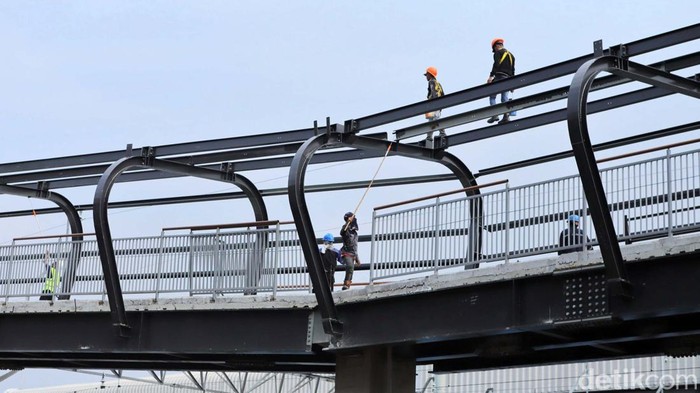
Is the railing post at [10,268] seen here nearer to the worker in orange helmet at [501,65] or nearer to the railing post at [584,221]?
the worker in orange helmet at [501,65]

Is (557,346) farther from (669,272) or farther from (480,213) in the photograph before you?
(669,272)

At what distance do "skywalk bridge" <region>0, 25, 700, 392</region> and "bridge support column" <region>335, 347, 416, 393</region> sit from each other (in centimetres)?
4

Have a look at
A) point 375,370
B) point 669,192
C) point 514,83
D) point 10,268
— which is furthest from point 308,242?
point 10,268

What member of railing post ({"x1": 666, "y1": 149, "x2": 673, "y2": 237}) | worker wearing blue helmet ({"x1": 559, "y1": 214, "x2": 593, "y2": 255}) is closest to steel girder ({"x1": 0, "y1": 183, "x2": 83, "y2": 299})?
worker wearing blue helmet ({"x1": 559, "y1": 214, "x2": 593, "y2": 255})

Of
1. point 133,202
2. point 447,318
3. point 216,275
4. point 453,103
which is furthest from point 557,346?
point 133,202

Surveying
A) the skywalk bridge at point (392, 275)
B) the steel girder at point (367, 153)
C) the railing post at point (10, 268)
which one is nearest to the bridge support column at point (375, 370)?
the skywalk bridge at point (392, 275)

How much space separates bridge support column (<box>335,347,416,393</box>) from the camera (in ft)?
79.9

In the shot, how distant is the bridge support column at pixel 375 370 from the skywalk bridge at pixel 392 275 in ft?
0.12

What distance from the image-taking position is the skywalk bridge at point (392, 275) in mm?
19078

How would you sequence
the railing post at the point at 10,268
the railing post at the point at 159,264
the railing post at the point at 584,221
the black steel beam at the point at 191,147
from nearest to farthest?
the railing post at the point at 584,221 → the railing post at the point at 159,264 → the black steel beam at the point at 191,147 → the railing post at the point at 10,268

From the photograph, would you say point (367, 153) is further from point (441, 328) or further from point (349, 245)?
point (441, 328)

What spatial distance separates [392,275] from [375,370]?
7.91 feet

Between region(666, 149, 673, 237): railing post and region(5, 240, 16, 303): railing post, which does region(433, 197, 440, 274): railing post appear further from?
Result: region(5, 240, 16, 303): railing post

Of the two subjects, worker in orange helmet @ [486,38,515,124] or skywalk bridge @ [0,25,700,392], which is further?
worker in orange helmet @ [486,38,515,124]
